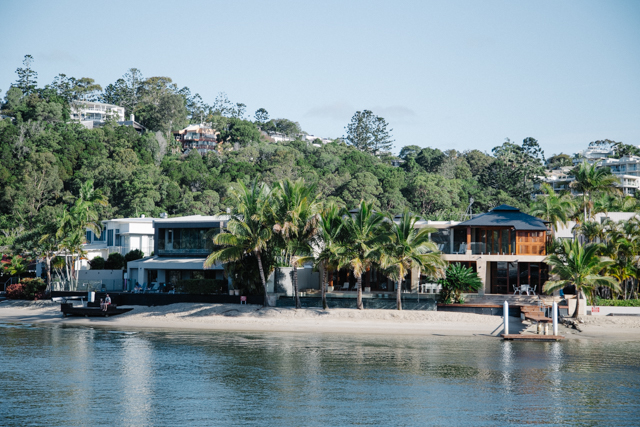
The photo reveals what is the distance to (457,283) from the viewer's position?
39.8 metres

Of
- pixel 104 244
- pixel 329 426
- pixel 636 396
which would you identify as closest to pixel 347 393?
pixel 329 426

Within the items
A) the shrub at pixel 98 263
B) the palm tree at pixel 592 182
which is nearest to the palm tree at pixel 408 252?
the palm tree at pixel 592 182

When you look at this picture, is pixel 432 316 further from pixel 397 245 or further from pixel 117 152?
pixel 117 152

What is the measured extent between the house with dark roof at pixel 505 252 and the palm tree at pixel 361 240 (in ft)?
20.9

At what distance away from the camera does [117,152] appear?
9506 cm

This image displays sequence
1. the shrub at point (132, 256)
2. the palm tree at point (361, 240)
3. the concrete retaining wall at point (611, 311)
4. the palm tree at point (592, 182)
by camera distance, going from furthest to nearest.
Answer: the shrub at point (132, 256) → the palm tree at point (592, 182) → the concrete retaining wall at point (611, 311) → the palm tree at point (361, 240)

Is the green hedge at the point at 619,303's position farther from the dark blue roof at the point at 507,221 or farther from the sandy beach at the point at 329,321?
the dark blue roof at the point at 507,221

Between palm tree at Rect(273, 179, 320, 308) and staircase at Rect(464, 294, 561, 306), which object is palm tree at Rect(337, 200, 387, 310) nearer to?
palm tree at Rect(273, 179, 320, 308)

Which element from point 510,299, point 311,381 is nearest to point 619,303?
point 510,299

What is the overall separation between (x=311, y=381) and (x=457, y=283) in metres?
17.5

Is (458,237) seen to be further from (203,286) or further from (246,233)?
(203,286)

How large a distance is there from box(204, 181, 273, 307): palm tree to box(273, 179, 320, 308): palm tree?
84 centimetres

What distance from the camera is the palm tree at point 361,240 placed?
123ft

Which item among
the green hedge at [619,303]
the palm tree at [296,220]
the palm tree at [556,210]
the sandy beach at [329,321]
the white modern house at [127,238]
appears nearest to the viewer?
the sandy beach at [329,321]
